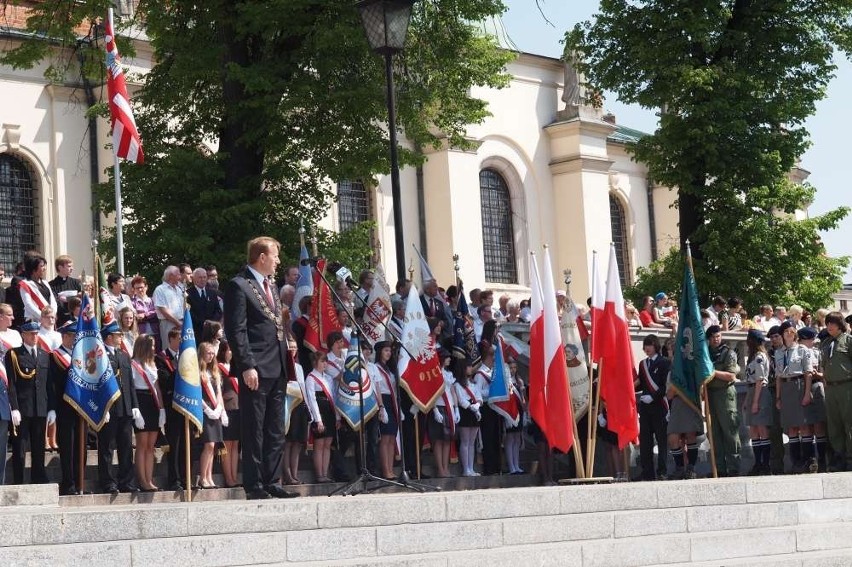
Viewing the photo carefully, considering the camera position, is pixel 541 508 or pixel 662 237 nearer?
pixel 541 508

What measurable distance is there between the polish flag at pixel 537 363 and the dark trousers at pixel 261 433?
14.4 feet

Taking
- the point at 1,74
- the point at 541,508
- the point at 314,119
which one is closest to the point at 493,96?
the point at 1,74

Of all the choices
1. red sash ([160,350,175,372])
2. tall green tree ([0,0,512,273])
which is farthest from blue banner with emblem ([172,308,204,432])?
tall green tree ([0,0,512,273])

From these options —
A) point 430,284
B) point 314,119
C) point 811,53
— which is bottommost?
point 430,284

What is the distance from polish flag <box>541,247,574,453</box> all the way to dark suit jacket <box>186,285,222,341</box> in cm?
417

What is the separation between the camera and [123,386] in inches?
579

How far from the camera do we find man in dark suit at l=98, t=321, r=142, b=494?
1447 centimetres

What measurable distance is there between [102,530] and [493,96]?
107 ft

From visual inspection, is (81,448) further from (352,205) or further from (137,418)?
(352,205)

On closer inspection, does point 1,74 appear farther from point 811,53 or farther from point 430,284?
point 811,53

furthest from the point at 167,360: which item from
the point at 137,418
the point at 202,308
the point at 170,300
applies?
the point at 202,308

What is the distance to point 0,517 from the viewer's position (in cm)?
884

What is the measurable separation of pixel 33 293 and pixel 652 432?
25.5ft

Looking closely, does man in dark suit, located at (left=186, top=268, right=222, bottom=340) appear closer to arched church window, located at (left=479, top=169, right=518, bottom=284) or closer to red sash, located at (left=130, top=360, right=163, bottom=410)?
red sash, located at (left=130, top=360, right=163, bottom=410)
